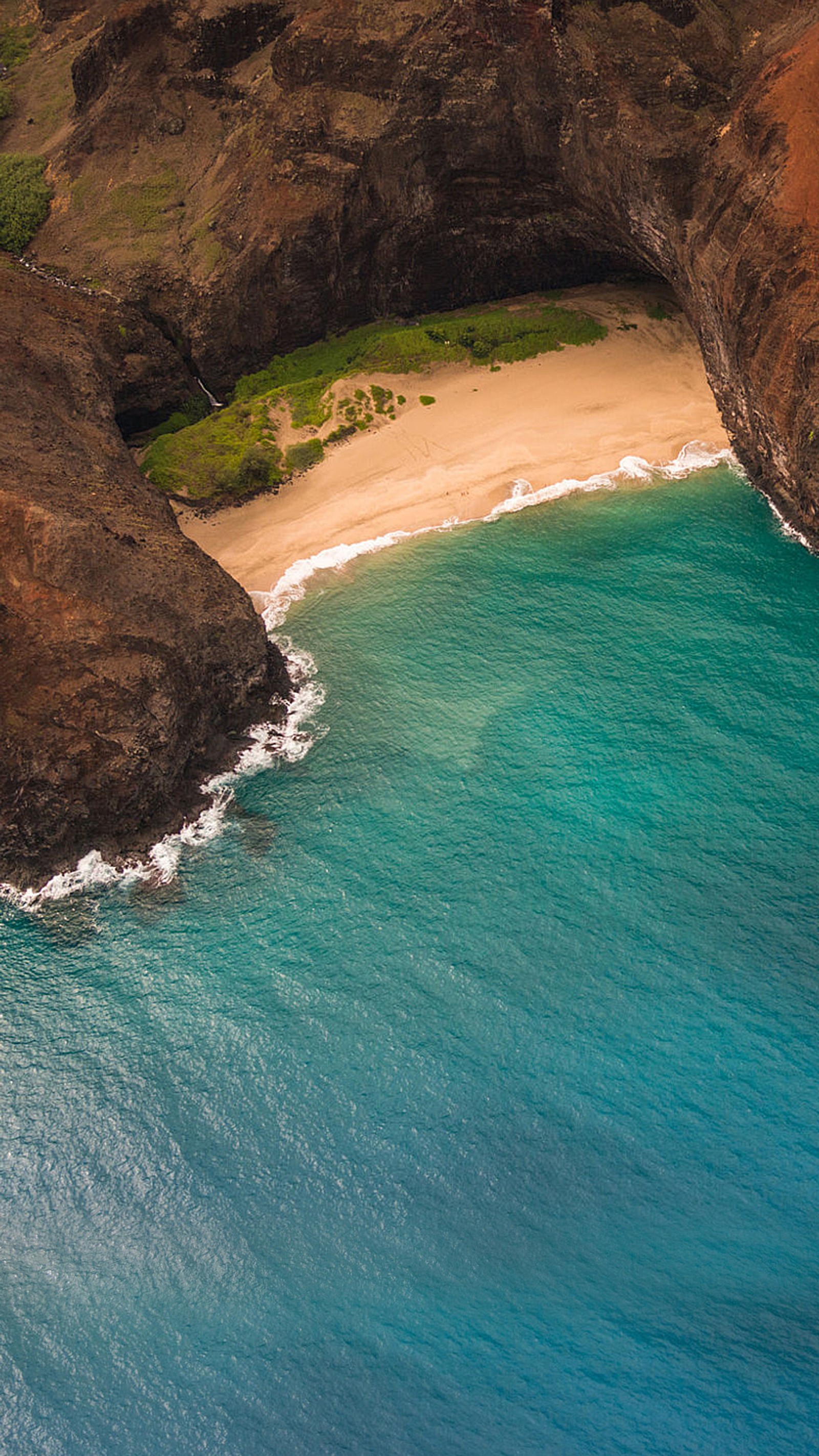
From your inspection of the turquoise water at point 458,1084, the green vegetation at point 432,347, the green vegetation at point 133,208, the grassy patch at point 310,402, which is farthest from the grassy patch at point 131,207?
the turquoise water at point 458,1084

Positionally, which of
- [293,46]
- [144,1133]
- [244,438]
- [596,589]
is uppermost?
[293,46]

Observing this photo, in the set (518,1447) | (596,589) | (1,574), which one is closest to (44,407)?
(1,574)

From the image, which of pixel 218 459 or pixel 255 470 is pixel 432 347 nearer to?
pixel 255 470

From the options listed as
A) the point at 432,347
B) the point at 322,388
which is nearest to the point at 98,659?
the point at 322,388

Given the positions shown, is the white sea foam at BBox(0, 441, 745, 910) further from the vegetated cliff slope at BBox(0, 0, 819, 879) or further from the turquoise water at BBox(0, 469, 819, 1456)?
the vegetated cliff slope at BBox(0, 0, 819, 879)

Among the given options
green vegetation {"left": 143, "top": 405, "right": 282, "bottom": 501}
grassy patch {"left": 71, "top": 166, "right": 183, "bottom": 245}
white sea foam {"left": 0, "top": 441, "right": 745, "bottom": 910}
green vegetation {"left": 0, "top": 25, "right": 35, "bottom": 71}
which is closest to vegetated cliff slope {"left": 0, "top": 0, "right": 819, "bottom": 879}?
grassy patch {"left": 71, "top": 166, "right": 183, "bottom": 245}

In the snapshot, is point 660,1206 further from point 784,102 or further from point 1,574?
point 784,102

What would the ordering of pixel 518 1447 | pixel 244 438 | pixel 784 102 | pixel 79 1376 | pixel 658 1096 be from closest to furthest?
pixel 518 1447, pixel 79 1376, pixel 658 1096, pixel 784 102, pixel 244 438
